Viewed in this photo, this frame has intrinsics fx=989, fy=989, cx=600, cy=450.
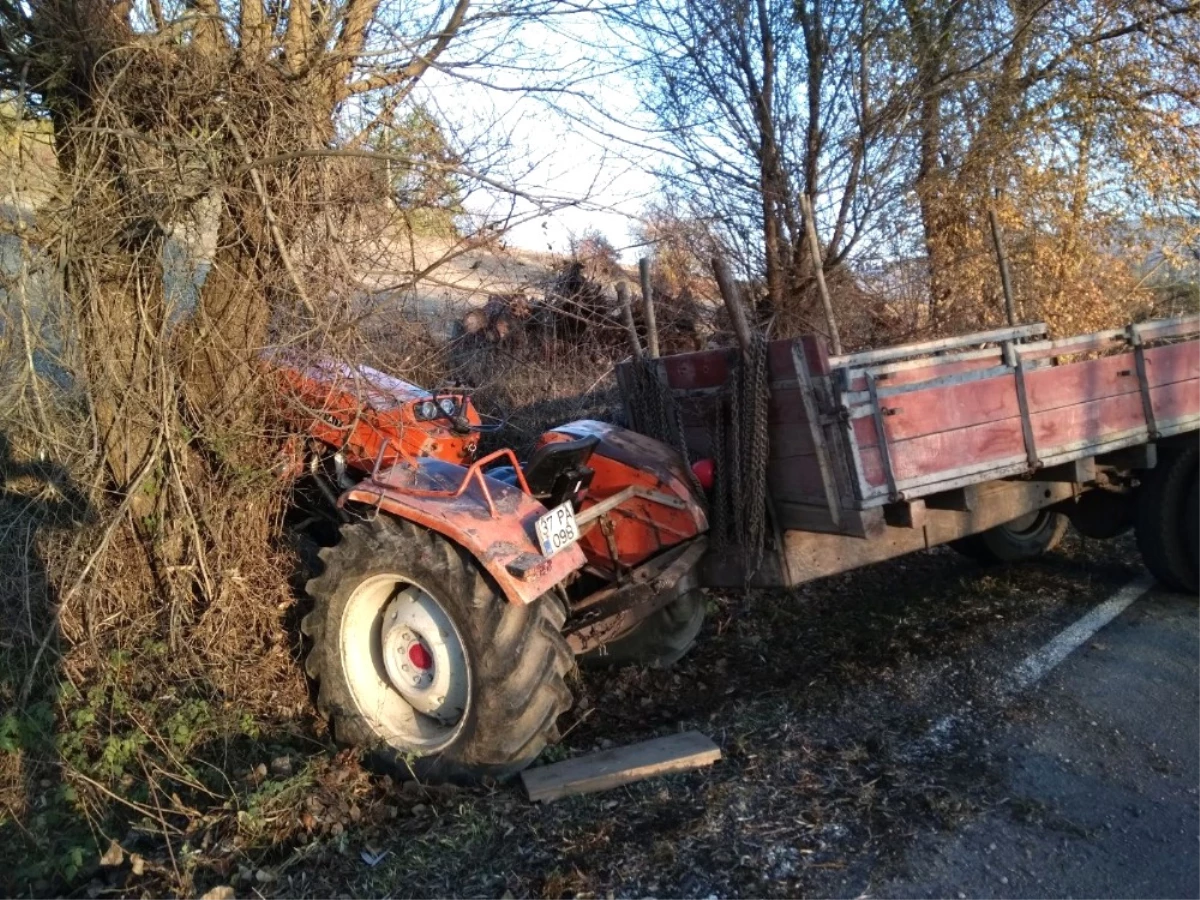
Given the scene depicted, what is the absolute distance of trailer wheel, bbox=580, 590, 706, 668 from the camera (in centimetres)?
502

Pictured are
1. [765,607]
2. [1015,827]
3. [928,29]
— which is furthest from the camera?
[928,29]

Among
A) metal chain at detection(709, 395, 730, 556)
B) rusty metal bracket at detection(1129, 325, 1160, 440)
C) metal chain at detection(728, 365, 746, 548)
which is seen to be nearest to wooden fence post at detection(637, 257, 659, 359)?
metal chain at detection(709, 395, 730, 556)

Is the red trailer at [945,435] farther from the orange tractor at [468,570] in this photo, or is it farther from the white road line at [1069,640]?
the orange tractor at [468,570]

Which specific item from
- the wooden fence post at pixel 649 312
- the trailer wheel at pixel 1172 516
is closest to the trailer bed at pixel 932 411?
the trailer wheel at pixel 1172 516

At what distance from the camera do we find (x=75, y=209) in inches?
176

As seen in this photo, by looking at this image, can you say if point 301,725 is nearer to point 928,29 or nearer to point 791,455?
point 791,455

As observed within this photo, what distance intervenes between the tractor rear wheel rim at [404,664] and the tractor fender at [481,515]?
1.04ft

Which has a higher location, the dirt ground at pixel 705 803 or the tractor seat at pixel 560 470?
the tractor seat at pixel 560 470

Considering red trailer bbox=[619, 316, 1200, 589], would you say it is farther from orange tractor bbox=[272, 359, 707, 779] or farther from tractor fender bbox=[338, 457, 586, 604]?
tractor fender bbox=[338, 457, 586, 604]

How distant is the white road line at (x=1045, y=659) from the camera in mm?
3869

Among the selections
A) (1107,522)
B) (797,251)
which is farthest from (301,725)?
(797,251)

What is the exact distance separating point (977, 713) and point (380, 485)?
2.66m

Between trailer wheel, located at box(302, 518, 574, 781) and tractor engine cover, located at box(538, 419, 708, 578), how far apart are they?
1.99 feet

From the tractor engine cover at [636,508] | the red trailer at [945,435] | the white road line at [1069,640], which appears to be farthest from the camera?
the white road line at [1069,640]
